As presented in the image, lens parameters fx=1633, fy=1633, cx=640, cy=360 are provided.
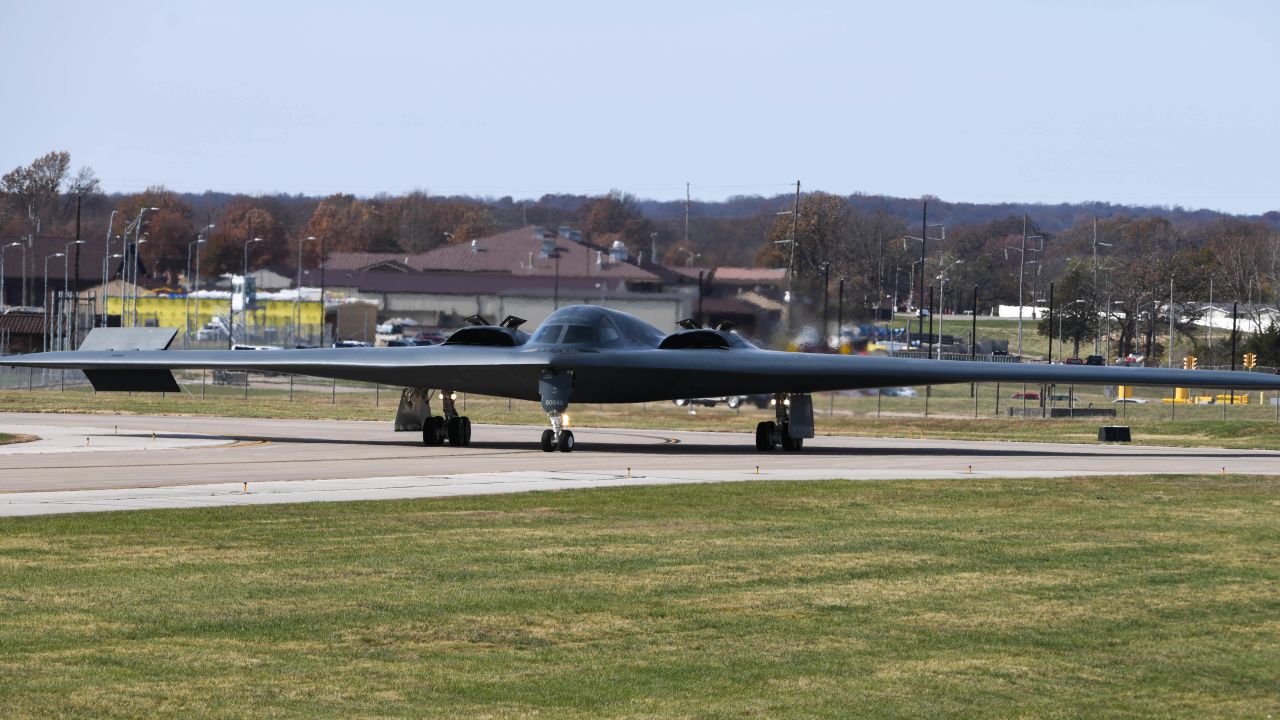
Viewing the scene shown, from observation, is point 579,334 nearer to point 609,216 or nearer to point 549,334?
point 549,334

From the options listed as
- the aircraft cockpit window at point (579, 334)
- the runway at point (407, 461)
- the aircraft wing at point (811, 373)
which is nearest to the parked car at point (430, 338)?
the runway at point (407, 461)

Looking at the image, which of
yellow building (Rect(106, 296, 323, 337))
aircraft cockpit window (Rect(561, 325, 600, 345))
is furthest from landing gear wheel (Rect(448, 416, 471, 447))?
yellow building (Rect(106, 296, 323, 337))

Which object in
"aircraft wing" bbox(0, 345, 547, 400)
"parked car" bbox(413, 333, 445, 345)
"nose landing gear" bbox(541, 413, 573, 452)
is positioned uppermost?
"parked car" bbox(413, 333, 445, 345)

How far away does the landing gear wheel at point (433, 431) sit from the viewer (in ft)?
121

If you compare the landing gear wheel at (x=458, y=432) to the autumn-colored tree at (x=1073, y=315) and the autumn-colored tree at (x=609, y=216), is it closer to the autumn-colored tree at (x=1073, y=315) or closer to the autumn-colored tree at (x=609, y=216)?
the autumn-colored tree at (x=1073, y=315)

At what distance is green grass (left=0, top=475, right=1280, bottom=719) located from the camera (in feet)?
35.0

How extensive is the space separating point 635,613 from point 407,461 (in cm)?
1836

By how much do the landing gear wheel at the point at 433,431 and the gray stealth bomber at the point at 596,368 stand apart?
0.02 m

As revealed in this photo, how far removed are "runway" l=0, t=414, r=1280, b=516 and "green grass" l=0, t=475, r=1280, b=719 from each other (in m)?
2.81

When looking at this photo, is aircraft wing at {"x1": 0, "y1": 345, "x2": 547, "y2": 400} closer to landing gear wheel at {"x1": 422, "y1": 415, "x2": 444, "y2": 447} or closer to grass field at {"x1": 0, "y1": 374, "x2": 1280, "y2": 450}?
landing gear wheel at {"x1": 422, "y1": 415, "x2": 444, "y2": 447}

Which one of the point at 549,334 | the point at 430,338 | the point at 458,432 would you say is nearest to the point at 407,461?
the point at 549,334

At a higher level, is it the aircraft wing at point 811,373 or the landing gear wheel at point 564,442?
the aircraft wing at point 811,373

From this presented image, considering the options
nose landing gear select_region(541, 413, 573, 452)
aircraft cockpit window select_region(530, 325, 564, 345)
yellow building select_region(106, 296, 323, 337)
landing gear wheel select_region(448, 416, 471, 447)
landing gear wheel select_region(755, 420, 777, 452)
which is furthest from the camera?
yellow building select_region(106, 296, 323, 337)

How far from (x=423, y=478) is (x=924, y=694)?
1749 centimetres
